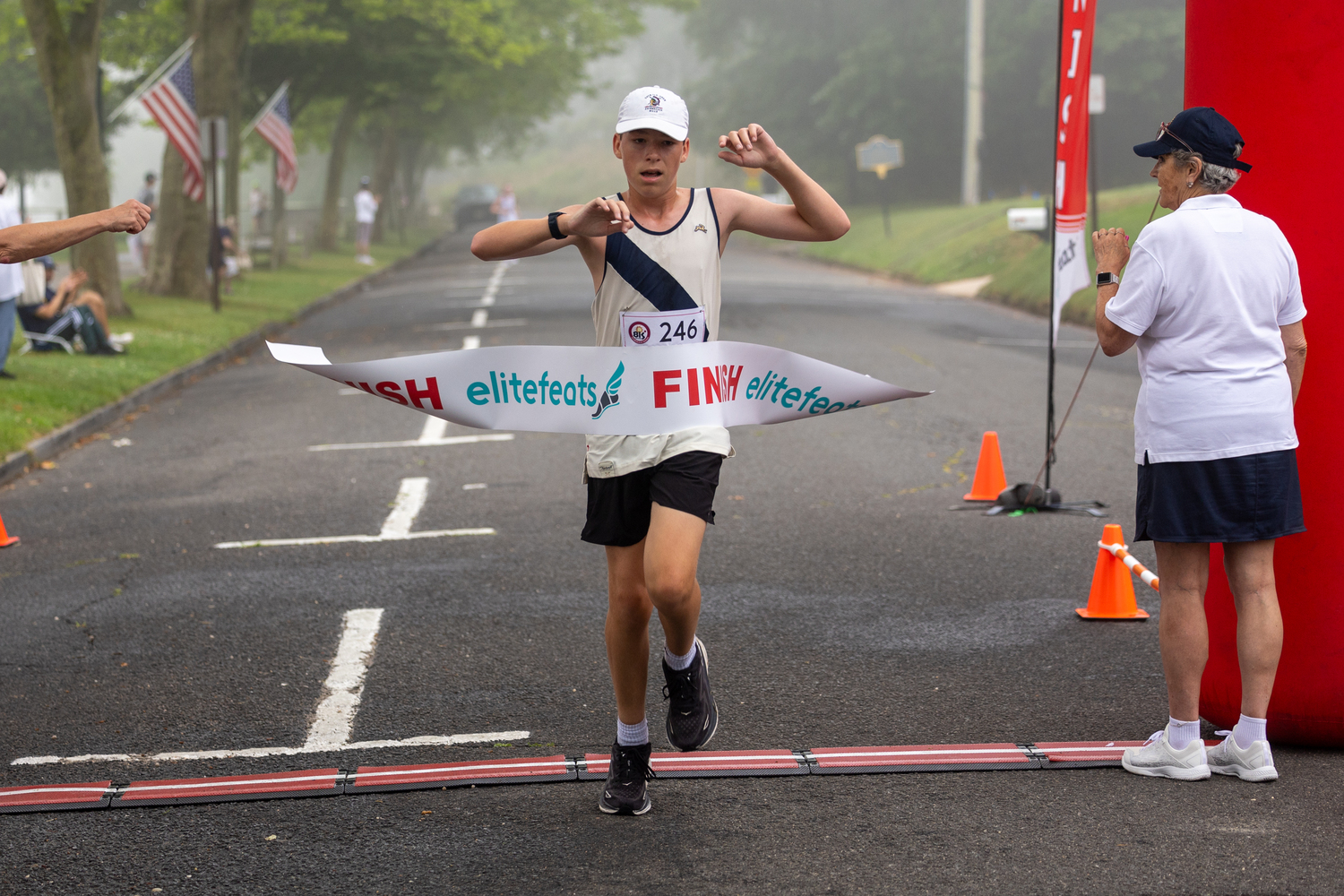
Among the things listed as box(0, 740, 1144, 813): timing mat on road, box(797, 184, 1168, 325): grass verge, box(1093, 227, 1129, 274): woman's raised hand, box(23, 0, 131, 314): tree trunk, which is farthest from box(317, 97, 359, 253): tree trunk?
box(1093, 227, 1129, 274): woman's raised hand

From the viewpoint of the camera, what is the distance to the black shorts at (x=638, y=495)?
4355 mm

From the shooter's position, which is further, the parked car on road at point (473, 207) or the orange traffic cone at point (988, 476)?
the parked car on road at point (473, 207)

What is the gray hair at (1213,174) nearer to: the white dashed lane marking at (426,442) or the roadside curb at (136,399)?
the white dashed lane marking at (426,442)

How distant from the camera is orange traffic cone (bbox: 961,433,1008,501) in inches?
363

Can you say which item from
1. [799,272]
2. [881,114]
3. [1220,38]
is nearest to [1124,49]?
[881,114]

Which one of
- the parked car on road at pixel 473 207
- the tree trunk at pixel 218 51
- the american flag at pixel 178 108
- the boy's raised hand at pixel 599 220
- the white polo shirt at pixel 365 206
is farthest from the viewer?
the parked car on road at pixel 473 207

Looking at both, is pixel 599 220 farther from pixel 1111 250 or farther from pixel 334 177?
pixel 334 177

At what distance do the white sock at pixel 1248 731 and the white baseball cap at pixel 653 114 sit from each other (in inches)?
99.3

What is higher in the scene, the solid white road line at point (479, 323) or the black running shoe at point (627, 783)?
the solid white road line at point (479, 323)

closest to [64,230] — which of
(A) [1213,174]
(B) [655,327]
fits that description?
(B) [655,327]

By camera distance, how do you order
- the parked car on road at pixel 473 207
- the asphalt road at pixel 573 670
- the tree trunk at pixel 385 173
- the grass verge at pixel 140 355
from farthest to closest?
the parked car on road at pixel 473 207 → the tree trunk at pixel 385 173 → the grass verge at pixel 140 355 → the asphalt road at pixel 573 670

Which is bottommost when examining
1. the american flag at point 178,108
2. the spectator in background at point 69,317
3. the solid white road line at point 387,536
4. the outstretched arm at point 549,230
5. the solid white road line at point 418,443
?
the solid white road line at point 387,536

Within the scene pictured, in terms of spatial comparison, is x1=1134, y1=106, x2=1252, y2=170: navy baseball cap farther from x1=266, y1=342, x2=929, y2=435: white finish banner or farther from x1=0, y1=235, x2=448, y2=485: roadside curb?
x1=0, y1=235, x2=448, y2=485: roadside curb

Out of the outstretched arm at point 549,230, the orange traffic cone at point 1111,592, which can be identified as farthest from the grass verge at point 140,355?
the orange traffic cone at point 1111,592
